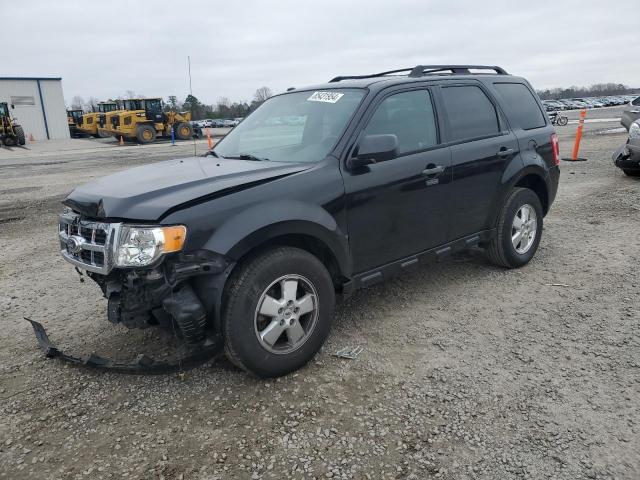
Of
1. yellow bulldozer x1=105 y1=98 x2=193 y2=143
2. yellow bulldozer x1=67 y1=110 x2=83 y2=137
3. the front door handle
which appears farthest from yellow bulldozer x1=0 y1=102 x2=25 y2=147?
the front door handle

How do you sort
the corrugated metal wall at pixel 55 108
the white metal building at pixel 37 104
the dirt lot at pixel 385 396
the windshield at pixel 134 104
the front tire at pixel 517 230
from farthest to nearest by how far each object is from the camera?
the corrugated metal wall at pixel 55 108, the white metal building at pixel 37 104, the windshield at pixel 134 104, the front tire at pixel 517 230, the dirt lot at pixel 385 396

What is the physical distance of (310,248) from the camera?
3.42m

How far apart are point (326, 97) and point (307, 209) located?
1.26 m

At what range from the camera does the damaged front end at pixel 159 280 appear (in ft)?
9.01

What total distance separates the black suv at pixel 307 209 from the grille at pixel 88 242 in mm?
12

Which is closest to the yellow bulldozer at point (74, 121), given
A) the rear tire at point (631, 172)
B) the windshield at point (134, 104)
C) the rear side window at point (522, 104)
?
the windshield at point (134, 104)

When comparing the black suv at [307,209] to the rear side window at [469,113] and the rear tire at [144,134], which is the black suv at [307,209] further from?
the rear tire at [144,134]

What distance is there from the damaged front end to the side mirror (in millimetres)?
1205

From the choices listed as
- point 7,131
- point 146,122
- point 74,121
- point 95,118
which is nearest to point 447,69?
point 146,122

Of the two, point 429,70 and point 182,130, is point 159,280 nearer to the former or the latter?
point 429,70

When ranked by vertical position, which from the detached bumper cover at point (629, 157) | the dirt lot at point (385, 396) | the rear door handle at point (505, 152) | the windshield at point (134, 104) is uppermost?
the windshield at point (134, 104)

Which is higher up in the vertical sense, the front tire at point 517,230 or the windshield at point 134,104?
the windshield at point 134,104

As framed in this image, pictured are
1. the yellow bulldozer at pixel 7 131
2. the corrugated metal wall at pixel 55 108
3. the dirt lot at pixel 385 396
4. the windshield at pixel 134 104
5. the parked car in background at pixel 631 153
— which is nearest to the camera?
the dirt lot at pixel 385 396

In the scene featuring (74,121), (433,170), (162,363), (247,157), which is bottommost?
(162,363)
